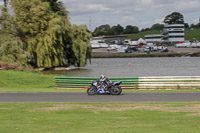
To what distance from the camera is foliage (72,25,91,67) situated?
57469 mm

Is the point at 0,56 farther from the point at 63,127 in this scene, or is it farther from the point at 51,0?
the point at 63,127

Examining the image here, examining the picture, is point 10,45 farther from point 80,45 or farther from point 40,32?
point 80,45

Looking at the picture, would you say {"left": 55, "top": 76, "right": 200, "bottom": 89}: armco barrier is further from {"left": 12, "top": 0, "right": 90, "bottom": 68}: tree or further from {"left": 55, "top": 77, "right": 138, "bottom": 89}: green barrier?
{"left": 12, "top": 0, "right": 90, "bottom": 68}: tree

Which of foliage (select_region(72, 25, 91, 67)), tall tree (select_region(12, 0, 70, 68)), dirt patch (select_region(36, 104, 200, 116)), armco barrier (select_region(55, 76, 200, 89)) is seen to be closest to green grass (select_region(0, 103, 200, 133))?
dirt patch (select_region(36, 104, 200, 116))

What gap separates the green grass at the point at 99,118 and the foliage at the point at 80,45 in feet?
138

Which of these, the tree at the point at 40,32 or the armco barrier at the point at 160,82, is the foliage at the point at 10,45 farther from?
the armco barrier at the point at 160,82

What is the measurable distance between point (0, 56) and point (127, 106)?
35266mm

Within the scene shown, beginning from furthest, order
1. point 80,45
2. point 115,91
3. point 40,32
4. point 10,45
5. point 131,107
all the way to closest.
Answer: point 80,45
point 40,32
point 10,45
point 115,91
point 131,107

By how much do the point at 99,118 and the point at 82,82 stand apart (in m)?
14.1

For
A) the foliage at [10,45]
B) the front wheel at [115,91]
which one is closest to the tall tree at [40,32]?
the foliage at [10,45]

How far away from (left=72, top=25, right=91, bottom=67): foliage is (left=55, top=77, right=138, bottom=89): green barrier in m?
30.6

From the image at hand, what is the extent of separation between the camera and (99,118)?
40.0 feet

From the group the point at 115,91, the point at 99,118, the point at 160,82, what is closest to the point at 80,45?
the point at 160,82

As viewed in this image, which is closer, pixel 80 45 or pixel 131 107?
pixel 131 107
